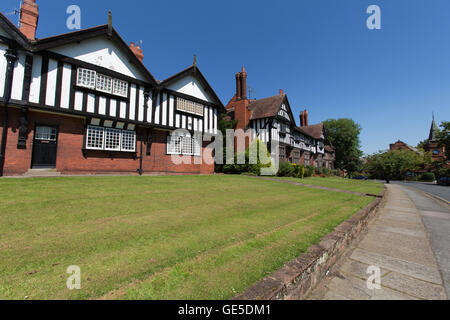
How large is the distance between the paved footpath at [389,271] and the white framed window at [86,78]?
13.3 metres

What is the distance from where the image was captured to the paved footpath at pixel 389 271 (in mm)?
2564

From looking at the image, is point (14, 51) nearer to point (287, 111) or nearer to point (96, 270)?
point (96, 270)

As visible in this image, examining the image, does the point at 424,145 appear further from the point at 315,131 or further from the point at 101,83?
the point at 101,83

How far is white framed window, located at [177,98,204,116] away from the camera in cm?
1497

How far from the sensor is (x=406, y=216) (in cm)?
769

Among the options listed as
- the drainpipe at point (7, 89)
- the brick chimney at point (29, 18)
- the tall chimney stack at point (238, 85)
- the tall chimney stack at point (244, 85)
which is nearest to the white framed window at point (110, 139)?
Result: the drainpipe at point (7, 89)

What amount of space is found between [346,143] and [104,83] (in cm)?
5501

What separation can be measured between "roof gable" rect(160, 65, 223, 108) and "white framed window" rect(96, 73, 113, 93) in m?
3.28

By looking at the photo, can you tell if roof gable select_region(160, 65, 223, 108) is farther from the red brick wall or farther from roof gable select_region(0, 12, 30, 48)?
roof gable select_region(0, 12, 30, 48)

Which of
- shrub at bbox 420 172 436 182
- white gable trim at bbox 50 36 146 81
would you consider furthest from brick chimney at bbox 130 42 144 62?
shrub at bbox 420 172 436 182

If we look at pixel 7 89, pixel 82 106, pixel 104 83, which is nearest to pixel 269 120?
pixel 104 83

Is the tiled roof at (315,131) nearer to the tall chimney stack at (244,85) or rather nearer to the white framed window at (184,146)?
the tall chimney stack at (244,85)

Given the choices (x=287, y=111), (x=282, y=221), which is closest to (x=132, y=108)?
(x=282, y=221)
